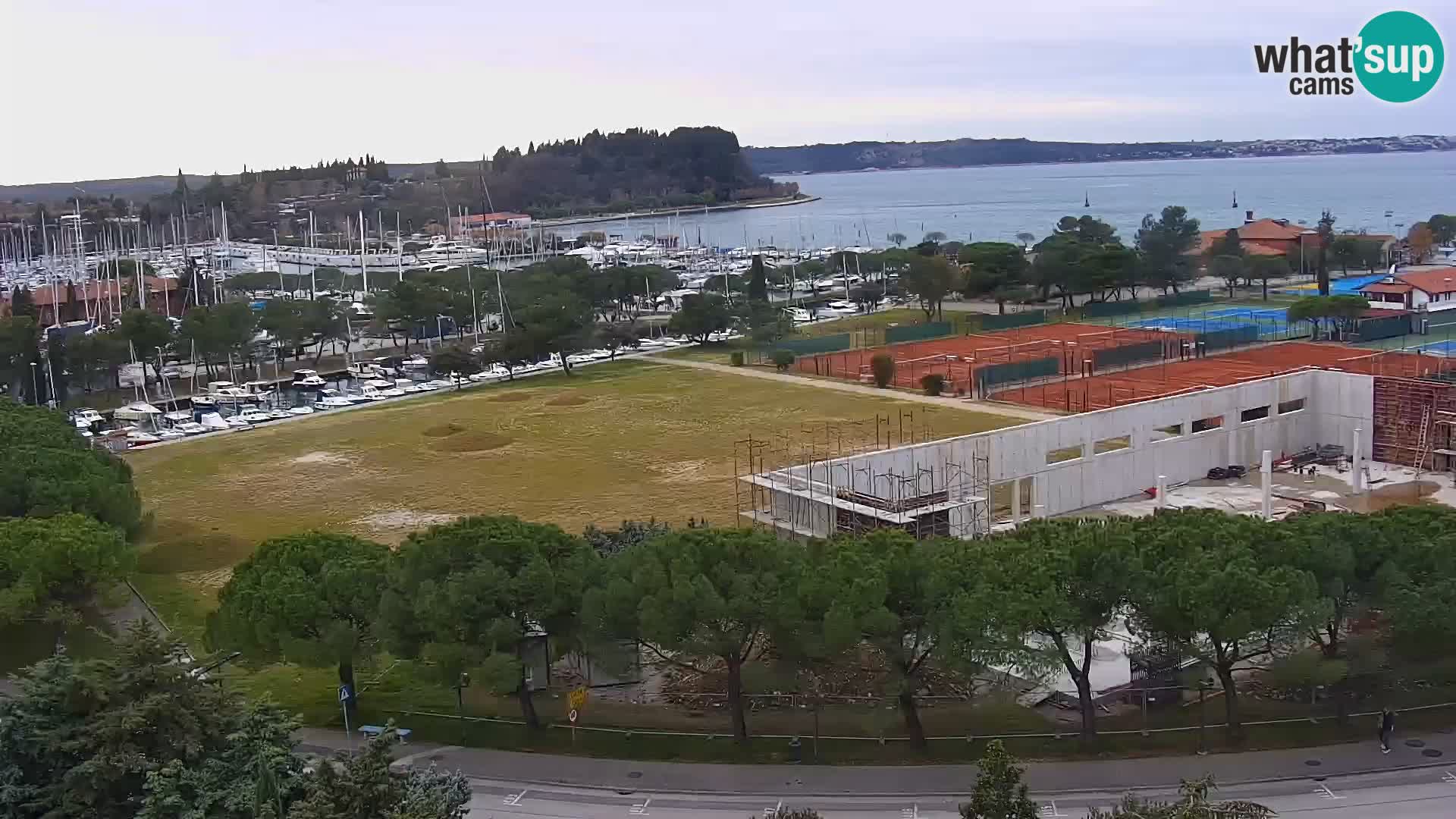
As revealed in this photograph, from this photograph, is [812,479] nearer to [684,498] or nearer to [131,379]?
[684,498]

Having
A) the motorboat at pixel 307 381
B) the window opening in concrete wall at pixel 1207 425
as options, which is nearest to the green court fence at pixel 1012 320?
the window opening in concrete wall at pixel 1207 425

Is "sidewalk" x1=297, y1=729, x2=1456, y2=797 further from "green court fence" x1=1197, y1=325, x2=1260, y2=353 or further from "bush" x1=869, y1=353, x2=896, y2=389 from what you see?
"green court fence" x1=1197, y1=325, x2=1260, y2=353

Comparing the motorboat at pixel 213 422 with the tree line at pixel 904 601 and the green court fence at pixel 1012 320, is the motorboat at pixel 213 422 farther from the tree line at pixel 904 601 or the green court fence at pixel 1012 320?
the green court fence at pixel 1012 320

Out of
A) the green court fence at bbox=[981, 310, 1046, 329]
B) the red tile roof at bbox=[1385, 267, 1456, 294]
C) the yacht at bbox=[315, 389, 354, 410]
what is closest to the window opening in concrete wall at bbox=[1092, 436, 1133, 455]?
the green court fence at bbox=[981, 310, 1046, 329]

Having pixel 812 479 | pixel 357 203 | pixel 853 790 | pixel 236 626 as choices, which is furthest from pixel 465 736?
pixel 357 203

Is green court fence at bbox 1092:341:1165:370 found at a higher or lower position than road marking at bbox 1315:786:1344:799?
higher

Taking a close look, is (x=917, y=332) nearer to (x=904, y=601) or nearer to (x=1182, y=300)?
(x=1182, y=300)
